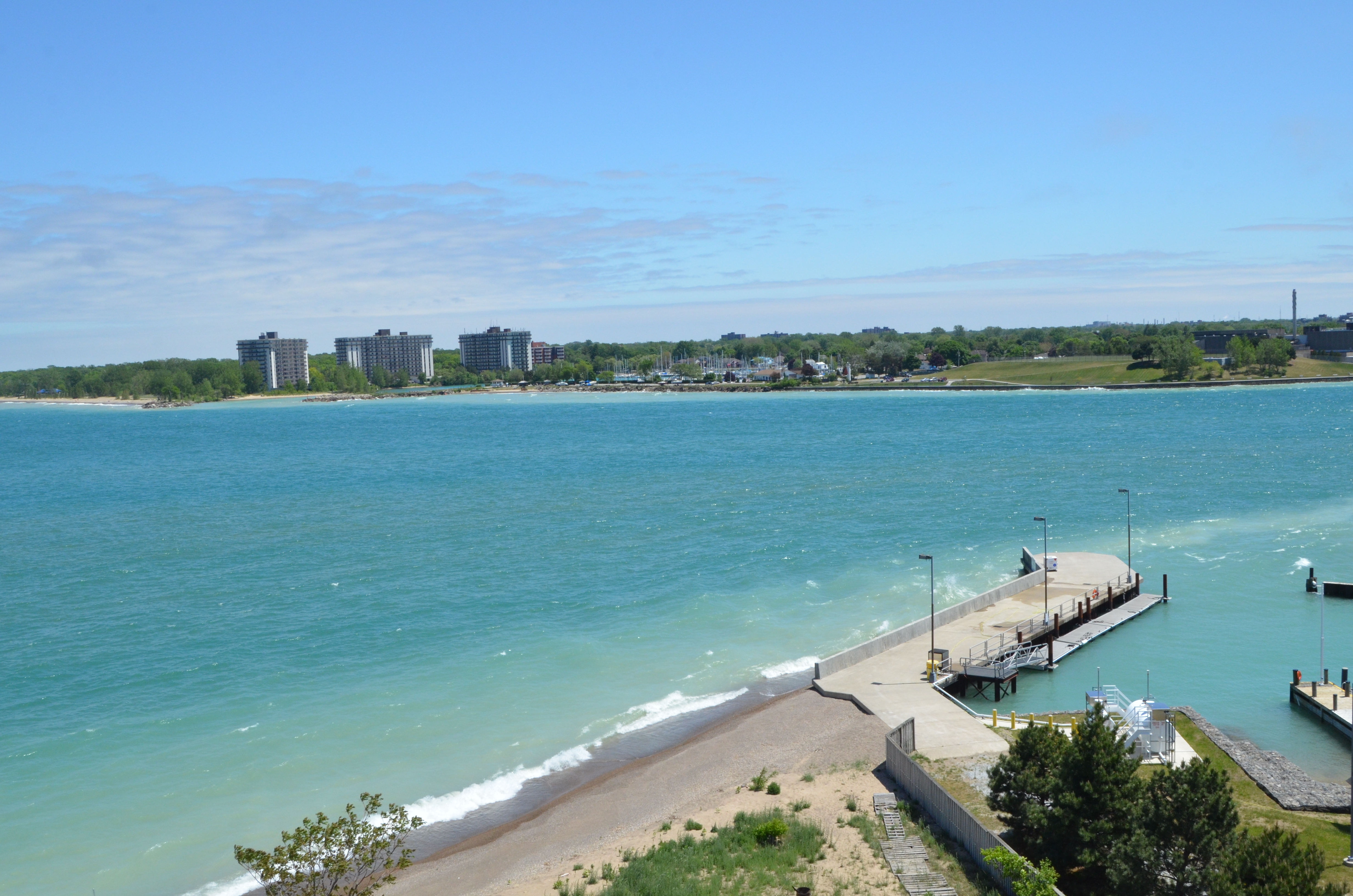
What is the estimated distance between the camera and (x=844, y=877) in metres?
22.0

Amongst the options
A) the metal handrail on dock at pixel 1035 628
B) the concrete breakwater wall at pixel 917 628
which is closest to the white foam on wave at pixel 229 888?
the concrete breakwater wall at pixel 917 628

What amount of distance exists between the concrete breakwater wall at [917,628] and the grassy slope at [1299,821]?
41.9 ft

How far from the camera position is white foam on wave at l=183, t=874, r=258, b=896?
2522 centimetres

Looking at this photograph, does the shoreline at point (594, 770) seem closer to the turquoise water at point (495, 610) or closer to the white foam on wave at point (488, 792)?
the white foam on wave at point (488, 792)

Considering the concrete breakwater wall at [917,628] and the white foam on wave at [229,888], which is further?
the concrete breakwater wall at [917,628]

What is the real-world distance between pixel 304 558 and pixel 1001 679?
145 feet

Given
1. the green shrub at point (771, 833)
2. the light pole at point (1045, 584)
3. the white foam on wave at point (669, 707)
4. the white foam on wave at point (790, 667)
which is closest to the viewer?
the green shrub at point (771, 833)

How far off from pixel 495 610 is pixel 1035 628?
25563 millimetres

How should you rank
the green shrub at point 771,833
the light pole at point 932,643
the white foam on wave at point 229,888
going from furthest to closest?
the light pole at point 932,643 → the white foam on wave at point 229,888 → the green shrub at point 771,833

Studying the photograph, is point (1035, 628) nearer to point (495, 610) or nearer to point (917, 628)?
point (917, 628)

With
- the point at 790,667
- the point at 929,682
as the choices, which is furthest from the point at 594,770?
the point at 929,682

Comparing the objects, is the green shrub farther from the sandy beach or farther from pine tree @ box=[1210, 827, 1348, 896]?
pine tree @ box=[1210, 827, 1348, 896]

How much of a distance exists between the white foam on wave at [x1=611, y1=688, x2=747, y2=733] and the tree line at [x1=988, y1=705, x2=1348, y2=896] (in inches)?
571

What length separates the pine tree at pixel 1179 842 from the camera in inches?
733
